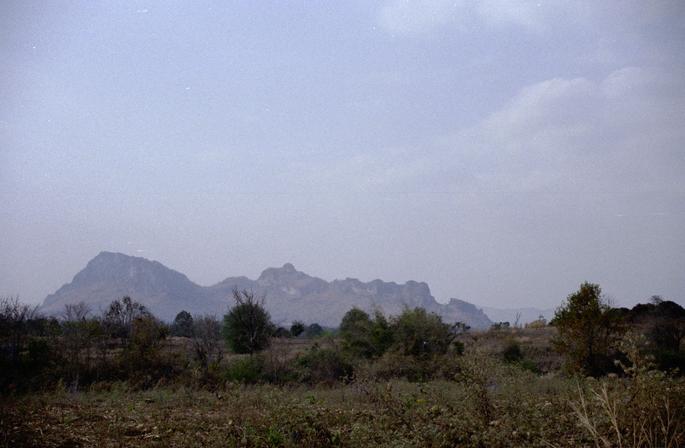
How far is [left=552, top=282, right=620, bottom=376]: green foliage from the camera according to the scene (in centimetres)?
1942

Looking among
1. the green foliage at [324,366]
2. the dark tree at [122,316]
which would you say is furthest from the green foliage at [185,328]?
the green foliage at [324,366]

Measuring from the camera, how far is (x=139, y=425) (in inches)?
375

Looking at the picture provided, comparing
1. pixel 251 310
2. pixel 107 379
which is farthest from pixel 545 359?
pixel 107 379

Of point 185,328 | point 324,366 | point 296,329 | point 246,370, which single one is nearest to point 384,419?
point 246,370

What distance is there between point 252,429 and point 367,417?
218 cm

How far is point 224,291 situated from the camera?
158m

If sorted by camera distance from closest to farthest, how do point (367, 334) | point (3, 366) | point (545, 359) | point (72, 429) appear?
point (72, 429) < point (3, 366) < point (367, 334) < point (545, 359)

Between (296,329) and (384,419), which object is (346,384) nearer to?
(384,419)

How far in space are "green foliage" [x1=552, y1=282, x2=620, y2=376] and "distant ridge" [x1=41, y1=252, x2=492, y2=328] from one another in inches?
4305

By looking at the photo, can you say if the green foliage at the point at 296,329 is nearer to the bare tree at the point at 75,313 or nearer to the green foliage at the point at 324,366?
the green foliage at the point at 324,366

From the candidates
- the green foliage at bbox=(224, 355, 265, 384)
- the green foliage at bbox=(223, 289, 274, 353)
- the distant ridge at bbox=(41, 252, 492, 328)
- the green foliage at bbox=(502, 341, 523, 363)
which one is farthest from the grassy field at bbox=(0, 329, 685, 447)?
the distant ridge at bbox=(41, 252, 492, 328)

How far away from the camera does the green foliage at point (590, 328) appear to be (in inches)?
765

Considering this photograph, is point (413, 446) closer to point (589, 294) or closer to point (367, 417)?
point (367, 417)

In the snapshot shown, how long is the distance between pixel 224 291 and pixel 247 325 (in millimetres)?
132527
